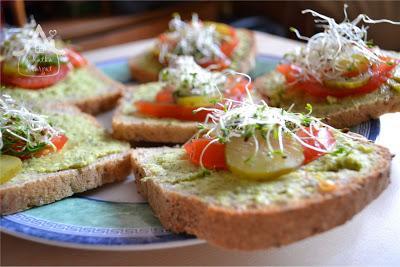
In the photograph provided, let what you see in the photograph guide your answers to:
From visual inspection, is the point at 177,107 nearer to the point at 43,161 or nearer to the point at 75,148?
the point at 75,148

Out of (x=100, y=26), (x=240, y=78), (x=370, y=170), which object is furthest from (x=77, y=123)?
(x=100, y=26)

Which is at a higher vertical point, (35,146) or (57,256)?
(35,146)

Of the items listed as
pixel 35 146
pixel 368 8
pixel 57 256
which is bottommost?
pixel 57 256

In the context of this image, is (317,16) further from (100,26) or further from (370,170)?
(100,26)

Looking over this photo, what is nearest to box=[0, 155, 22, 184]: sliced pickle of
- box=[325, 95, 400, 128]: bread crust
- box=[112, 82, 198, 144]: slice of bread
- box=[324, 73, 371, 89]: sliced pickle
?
box=[112, 82, 198, 144]: slice of bread

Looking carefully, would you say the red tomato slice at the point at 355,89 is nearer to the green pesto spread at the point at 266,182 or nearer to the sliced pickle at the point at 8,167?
the green pesto spread at the point at 266,182

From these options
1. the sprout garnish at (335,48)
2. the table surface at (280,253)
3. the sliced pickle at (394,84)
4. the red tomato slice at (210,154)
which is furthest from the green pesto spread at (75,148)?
the sliced pickle at (394,84)

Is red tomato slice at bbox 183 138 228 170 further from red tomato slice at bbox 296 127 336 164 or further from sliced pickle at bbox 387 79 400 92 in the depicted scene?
sliced pickle at bbox 387 79 400 92
